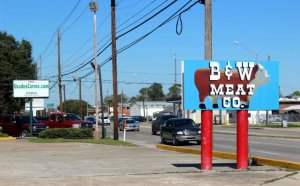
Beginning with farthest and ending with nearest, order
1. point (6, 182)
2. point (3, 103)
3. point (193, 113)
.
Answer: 1. point (193, 113)
2. point (3, 103)
3. point (6, 182)

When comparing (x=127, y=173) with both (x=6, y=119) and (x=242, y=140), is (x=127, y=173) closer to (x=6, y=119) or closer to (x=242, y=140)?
(x=242, y=140)

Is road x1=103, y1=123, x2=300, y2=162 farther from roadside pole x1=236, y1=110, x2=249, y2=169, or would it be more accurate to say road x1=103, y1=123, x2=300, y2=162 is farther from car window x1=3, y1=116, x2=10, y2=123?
car window x1=3, y1=116, x2=10, y2=123

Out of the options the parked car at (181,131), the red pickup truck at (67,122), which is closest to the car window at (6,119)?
the red pickup truck at (67,122)

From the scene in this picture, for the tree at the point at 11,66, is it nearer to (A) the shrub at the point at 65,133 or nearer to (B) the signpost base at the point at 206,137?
(A) the shrub at the point at 65,133

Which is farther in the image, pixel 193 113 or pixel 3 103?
pixel 193 113

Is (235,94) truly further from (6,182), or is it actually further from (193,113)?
(193,113)

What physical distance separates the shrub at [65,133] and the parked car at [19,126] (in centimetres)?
426

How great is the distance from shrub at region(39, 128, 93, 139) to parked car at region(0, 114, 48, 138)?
4265 mm

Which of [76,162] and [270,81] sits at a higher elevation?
[270,81]

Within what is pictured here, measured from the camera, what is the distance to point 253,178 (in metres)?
12.0

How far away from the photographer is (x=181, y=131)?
29797mm

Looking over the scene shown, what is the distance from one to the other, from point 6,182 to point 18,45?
4191 centimetres

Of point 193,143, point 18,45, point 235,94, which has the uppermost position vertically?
point 18,45

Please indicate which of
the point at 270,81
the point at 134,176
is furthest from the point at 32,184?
the point at 270,81
